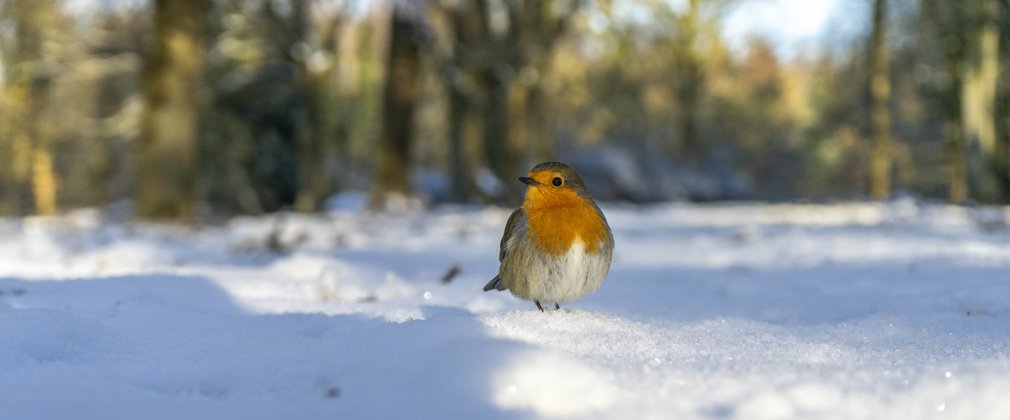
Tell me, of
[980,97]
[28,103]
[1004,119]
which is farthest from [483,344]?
[28,103]

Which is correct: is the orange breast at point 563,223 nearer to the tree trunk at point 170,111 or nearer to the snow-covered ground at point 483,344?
the snow-covered ground at point 483,344

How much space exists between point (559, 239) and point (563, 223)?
1.7 inches

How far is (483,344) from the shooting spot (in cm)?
159

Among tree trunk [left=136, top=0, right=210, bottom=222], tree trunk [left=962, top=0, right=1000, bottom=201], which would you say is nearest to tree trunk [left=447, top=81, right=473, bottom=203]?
tree trunk [left=136, top=0, right=210, bottom=222]

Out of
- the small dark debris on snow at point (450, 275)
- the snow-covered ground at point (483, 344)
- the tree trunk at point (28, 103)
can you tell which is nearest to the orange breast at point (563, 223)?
the snow-covered ground at point (483, 344)

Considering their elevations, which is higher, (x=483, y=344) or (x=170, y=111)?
(x=483, y=344)

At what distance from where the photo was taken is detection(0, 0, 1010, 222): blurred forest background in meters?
12.3

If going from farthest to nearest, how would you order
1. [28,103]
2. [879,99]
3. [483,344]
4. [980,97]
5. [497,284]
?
[28,103] < [879,99] < [980,97] < [497,284] < [483,344]

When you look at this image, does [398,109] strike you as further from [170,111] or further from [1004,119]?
[1004,119]

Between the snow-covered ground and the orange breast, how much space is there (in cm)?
19

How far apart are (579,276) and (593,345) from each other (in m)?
0.42

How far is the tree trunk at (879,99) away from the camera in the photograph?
1767 cm

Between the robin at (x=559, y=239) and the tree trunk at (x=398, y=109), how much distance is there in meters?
10.1

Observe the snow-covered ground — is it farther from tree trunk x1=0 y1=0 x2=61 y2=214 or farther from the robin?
tree trunk x1=0 y1=0 x2=61 y2=214
